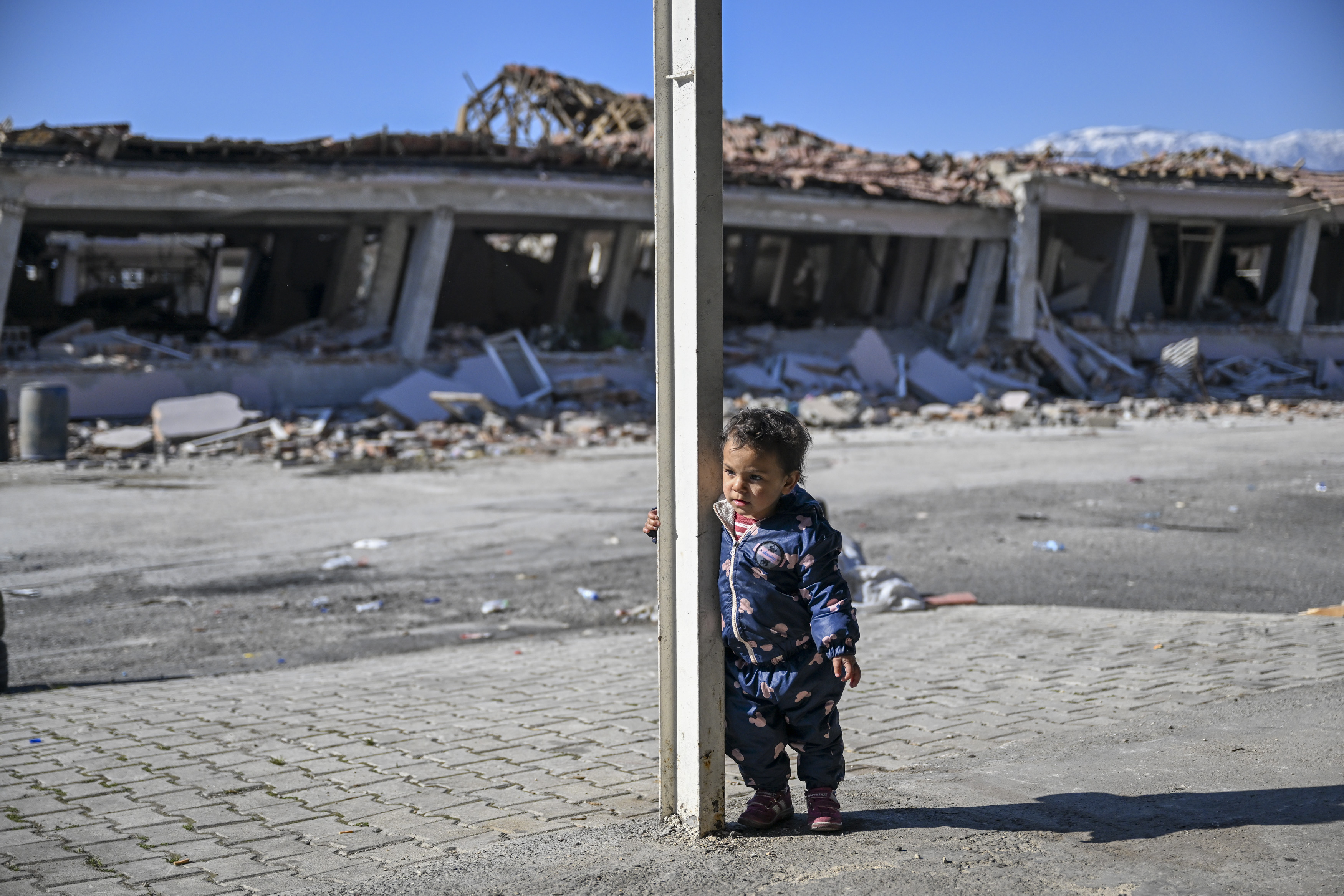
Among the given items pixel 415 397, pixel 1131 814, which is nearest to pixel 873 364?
pixel 415 397

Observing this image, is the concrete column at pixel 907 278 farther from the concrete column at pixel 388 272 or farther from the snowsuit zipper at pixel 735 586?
the snowsuit zipper at pixel 735 586

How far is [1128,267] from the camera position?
24.3m

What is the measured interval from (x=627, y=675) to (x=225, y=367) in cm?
1380

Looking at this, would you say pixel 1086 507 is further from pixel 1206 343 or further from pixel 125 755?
pixel 1206 343

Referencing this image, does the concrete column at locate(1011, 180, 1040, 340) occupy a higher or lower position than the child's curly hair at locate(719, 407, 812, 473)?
higher

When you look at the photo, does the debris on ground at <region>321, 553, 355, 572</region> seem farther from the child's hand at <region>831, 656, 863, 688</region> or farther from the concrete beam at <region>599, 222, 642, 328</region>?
the concrete beam at <region>599, 222, 642, 328</region>

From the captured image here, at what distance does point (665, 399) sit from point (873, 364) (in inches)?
746

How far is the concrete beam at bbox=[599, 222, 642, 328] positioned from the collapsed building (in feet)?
0.16

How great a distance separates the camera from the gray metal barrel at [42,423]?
13648mm

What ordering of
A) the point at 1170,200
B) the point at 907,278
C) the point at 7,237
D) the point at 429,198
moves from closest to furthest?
the point at 7,237
the point at 429,198
the point at 1170,200
the point at 907,278

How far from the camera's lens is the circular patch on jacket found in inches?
109

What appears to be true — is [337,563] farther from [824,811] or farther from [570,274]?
[570,274]

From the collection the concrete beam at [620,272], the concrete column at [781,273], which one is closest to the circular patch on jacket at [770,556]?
the concrete beam at [620,272]

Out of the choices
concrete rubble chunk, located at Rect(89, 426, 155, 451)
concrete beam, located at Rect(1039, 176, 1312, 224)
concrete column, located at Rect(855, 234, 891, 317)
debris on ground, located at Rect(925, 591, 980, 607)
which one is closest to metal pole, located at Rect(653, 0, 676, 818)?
debris on ground, located at Rect(925, 591, 980, 607)
